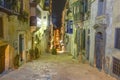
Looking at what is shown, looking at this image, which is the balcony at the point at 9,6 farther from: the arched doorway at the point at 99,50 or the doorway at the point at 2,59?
the arched doorway at the point at 99,50

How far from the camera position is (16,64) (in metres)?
16.2

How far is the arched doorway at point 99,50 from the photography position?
1583 cm

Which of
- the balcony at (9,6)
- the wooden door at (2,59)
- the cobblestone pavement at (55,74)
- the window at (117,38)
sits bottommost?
the cobblestone pavement at (55,74)

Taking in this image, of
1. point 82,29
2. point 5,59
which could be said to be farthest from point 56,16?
point 5,59

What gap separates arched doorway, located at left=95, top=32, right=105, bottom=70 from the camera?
15831 mm

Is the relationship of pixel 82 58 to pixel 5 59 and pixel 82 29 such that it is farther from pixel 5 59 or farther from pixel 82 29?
pixel 5 59

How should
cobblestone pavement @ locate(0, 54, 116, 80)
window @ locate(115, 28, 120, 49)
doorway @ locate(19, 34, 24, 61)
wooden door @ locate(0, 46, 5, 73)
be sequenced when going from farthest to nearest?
doorway @ locate(19, 34, 24, 61), wooden door @ locate(0, 46, 5, 73), cobblestone pavement @ locate(0, 54, 116, 80), window @ locate(115, 28, 120, 49)

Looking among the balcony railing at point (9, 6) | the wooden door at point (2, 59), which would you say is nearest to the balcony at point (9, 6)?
the balcony railing at point (9, 6)

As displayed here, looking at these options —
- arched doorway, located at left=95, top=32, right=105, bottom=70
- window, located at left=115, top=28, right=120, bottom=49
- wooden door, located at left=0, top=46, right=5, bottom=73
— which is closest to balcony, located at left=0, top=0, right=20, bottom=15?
wooden door, located at left=0, top=46, right=5, bottom=73

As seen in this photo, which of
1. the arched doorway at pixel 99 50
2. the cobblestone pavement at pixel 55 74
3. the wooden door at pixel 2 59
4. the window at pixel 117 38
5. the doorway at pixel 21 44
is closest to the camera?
the window at pixel 117 38

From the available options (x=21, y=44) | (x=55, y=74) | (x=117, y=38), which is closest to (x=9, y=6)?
(x=21, y=44)

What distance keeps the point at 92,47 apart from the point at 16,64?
735 cm

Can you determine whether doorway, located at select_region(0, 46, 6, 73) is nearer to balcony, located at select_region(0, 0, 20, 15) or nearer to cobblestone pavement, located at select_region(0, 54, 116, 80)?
cobblestone pavement, located at select_region(0, 54, 116, 80)

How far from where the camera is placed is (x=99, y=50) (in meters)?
16.7
